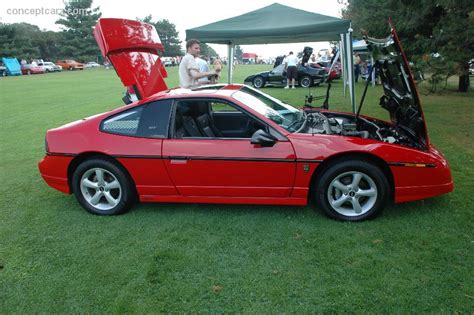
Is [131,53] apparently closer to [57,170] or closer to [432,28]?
[57,170]

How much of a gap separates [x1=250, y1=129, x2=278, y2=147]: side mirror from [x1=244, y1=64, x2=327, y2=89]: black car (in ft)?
45.4

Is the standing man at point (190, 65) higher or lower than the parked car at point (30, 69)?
lower

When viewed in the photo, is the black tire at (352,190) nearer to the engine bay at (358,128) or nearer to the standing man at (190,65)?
the engine bay at (358,128)

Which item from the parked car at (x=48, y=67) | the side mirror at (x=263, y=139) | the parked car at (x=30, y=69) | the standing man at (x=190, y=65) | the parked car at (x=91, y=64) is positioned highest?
the parked car at (x=91, y=64)

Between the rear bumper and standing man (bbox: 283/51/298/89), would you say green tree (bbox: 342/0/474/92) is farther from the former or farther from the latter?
the rear bumper

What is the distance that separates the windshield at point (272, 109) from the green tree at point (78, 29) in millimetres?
61517

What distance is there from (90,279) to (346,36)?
7.12m

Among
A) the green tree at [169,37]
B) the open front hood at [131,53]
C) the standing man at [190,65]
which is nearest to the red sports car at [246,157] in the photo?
the open front hood at [131,53]

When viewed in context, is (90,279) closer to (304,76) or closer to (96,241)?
(96,241)

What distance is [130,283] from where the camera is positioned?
2.72m

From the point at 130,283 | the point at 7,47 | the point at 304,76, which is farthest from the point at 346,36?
the point at 7,47

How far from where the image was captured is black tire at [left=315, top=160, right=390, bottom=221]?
3361 mm

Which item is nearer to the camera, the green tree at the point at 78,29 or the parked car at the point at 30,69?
the parked car at the point at 30,69

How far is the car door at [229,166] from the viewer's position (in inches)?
134
